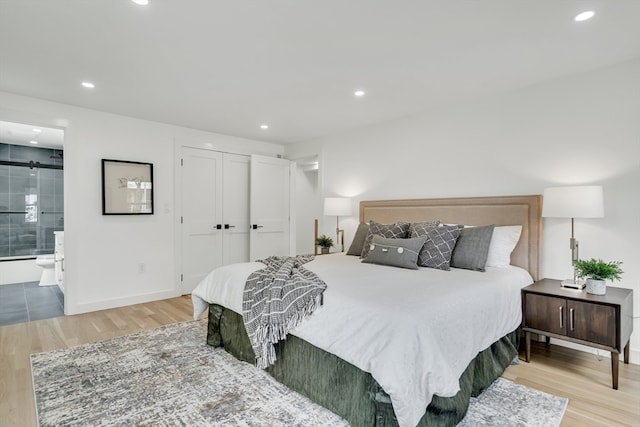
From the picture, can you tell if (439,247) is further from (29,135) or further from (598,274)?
(29,135)

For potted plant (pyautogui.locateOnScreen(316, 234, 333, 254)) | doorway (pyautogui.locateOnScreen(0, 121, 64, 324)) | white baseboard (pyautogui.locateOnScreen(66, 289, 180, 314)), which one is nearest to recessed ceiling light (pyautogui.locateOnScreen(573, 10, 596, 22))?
potted plant (pyautogui.locateOnScreen(316, 234, 333, 254))

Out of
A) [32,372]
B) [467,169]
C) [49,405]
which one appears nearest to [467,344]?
[467,169]

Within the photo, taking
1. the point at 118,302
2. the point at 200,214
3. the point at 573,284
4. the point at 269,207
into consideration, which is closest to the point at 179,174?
the point at 200,214

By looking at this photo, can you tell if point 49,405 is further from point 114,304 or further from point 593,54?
point 593,54

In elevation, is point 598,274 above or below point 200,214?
below

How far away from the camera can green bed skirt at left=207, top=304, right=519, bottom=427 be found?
1661 mm

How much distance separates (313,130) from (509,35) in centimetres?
291

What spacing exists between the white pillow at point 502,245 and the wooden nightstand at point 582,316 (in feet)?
1.09

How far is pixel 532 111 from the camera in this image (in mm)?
3068

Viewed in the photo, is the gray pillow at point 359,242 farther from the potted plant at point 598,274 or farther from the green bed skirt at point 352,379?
the potted plant at point 598,274

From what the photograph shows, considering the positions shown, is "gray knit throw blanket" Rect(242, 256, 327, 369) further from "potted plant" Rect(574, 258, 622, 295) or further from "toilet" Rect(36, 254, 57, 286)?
"toilet" Rect(36, 254, 57, 286)

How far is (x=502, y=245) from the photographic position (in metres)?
2.96

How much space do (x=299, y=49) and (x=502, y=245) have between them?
238cm

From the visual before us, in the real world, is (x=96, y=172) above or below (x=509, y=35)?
below
